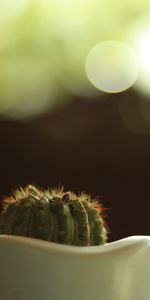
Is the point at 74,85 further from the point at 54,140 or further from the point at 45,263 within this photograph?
the point at 45,263

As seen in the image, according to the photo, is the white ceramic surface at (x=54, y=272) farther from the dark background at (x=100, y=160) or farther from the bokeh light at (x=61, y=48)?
the dark background at (x=100, y=160)

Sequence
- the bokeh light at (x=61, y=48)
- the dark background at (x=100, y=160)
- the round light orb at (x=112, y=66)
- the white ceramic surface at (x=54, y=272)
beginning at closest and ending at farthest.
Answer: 1. the white ceramic surface at (x=54, y=272)
2. the bokeh light at (x=61, y=48)
3. the round light orb at (x=112, y=66)
4. the dark background at (x=100, y=160)

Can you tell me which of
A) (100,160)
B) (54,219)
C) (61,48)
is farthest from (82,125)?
(54,219)

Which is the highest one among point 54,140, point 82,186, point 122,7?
point 122,7

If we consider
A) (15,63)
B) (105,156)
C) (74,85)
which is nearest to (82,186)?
(105,156)

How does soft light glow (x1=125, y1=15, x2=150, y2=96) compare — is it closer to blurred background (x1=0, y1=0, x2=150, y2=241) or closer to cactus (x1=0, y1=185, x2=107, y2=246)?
blurred background (x1=0, y1=0, x2=150, y2=241)

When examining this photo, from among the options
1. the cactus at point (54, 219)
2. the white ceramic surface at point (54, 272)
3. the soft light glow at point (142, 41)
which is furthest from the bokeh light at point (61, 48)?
the white ceramic surface at point (54, 272)
